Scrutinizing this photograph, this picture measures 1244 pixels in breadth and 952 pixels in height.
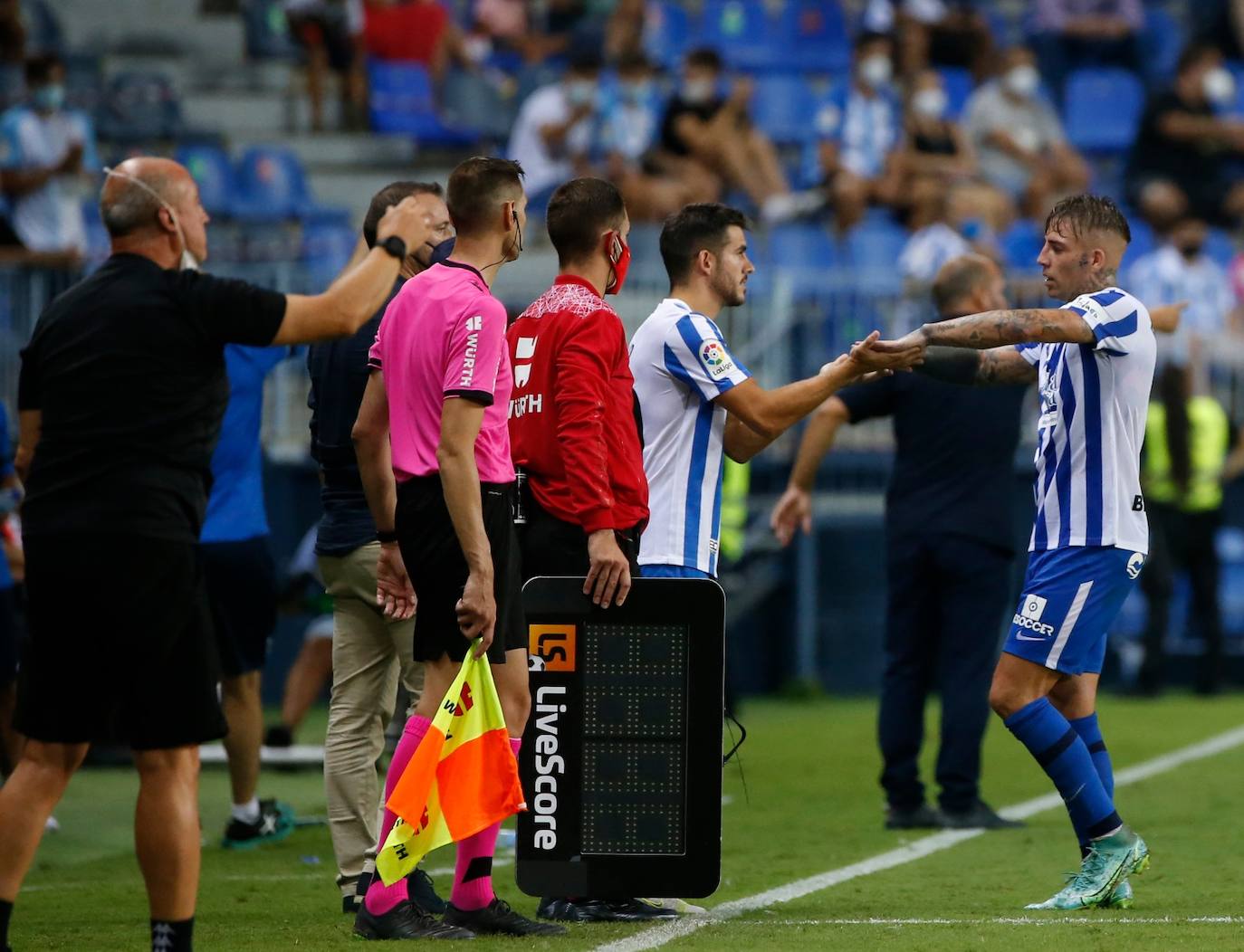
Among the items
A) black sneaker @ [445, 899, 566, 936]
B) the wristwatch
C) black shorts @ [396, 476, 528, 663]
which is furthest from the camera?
black sneaker @ [445, 899, 566, 936]

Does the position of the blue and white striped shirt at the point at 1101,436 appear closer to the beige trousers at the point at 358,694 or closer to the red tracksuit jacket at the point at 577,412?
the red tracksuit jacket at the point at 577,412

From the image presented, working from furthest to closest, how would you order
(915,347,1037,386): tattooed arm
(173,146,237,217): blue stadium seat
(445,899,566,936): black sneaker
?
(173,146,237,217): blue stadium seat
(915,347,1037,386): tattooed arm
(445,899,566,936): black sneaker

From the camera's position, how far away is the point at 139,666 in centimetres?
482

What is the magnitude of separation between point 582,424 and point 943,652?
10.9ft

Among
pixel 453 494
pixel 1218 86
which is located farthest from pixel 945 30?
pixel 453 494

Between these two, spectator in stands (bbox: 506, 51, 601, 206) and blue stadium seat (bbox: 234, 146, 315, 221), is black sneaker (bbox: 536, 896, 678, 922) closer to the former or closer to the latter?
blue stadium seat (bbox: 234, 146, 315, 221)

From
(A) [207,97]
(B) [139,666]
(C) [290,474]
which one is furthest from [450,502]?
(A) [207,97]

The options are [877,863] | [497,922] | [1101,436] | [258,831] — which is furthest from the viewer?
[258,831]

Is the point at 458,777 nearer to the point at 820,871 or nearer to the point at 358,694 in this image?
the point at 358,694

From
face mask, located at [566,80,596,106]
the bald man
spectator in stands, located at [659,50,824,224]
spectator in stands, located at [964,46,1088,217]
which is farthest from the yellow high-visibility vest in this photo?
the bald man

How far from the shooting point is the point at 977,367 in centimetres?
662

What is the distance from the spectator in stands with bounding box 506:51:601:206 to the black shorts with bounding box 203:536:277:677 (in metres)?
9.22

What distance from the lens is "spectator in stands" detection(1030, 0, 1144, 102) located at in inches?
787

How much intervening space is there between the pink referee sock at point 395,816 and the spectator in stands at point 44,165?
10.4m
